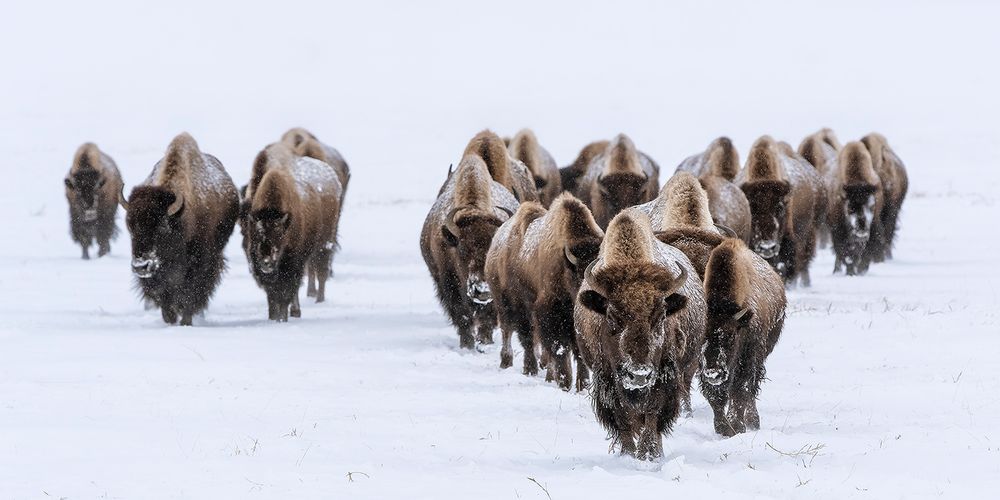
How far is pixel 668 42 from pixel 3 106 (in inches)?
2381

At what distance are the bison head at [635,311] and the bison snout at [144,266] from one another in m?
6.74

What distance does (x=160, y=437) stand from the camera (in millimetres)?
6277

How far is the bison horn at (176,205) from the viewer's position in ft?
39.0

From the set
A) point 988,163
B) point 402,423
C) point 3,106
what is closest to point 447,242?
point 402,423

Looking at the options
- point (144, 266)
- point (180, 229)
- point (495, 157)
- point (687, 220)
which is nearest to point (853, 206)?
point (495, 157)

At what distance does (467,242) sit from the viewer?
1019 cm

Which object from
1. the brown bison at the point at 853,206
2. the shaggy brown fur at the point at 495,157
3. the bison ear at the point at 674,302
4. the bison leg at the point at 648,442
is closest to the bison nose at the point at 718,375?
the bison leg at the point at 648,442

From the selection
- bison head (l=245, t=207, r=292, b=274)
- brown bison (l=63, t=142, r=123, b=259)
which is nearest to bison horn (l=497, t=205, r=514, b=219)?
bison head (l=245, t=207, r=292, b=274)

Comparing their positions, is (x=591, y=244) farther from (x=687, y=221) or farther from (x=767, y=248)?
(x=767, y=248)

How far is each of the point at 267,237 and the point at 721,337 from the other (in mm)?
6736

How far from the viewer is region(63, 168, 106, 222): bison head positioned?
805 inches

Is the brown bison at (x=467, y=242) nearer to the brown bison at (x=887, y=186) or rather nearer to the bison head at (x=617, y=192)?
the bison head at (x=617, y=192)

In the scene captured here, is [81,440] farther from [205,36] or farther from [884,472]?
[205,36]

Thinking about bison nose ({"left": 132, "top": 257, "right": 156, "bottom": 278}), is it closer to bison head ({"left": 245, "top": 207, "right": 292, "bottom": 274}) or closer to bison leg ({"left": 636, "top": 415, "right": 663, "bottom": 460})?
bison head ({"left": 245, "top": 207, "right": 292, "bottom": 274})
